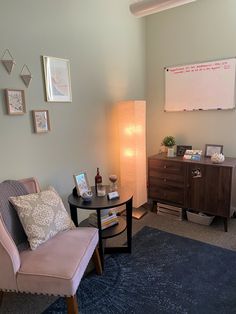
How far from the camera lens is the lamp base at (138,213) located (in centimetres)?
316

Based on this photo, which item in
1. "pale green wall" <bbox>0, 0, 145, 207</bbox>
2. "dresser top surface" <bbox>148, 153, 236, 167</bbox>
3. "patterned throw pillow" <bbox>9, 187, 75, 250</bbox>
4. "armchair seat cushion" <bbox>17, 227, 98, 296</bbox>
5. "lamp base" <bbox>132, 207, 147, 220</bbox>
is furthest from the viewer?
"lamp base" <bbox>132, 207, 147, 220</bbox>

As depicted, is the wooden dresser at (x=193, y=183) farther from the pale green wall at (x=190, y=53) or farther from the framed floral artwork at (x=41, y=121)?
the framed floral artwork at (x=41, y=121)

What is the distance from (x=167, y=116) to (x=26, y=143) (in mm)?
2078

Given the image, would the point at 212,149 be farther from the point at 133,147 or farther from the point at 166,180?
the point at 133,147

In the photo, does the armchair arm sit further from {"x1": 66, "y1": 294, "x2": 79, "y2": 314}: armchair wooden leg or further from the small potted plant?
the small potted plant

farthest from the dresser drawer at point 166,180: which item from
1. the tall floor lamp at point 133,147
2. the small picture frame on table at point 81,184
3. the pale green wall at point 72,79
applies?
the small picture frame on table at point 81,184

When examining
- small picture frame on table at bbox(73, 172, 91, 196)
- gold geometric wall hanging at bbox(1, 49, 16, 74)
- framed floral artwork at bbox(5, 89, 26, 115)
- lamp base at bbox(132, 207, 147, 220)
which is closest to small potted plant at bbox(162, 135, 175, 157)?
lamp base at bbox(132, 207, 147, 220)

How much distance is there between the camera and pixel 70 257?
1622 mm

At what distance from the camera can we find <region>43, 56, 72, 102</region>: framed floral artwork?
2.30 meters

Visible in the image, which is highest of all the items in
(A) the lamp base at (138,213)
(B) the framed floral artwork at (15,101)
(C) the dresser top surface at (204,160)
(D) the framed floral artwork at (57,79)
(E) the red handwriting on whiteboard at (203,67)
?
(E) the red handwriting on whiteboard at (203,67)

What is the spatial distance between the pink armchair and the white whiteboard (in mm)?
2367

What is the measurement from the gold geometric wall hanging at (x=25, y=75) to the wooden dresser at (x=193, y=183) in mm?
1746

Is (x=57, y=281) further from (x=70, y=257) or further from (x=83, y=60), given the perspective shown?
(x=83, y=60)

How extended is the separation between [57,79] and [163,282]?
207 cm
